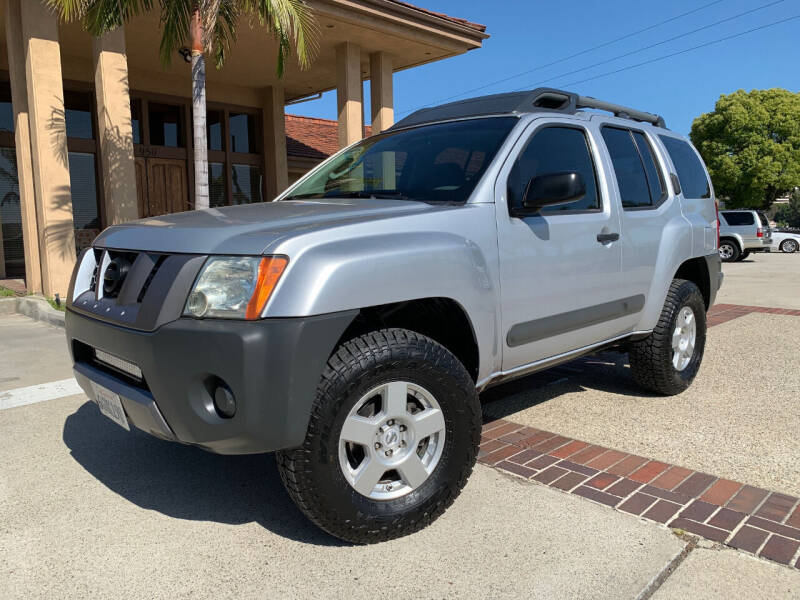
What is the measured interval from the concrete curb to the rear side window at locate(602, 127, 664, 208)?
691 centimetres

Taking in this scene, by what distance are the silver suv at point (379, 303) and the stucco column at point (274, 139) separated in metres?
12.4

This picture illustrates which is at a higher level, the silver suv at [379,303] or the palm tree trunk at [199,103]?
the palm tree trunk at [199,103]

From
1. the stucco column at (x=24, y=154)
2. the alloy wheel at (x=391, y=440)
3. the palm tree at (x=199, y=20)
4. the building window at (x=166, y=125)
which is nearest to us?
the alloy wheel at (x=391, y=440)

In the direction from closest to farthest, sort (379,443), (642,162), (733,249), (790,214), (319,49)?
1. (379,443)
2. (642,162)
3. (319,49)
4. (733,249)
5. (790,214)

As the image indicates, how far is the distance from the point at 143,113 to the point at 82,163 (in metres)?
1.76

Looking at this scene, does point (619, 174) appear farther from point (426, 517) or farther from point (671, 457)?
point (426, 517)

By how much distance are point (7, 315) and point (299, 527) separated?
8.22 meters

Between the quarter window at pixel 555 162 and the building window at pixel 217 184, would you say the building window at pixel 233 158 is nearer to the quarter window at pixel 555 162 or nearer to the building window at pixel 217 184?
the building window at pixel 217 184

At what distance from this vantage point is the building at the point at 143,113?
938 cm

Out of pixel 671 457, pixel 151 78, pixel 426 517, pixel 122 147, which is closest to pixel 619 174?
pixel 671 457

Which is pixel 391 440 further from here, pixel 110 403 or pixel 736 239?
pixel 736 239

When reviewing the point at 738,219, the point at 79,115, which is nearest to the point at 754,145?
the point at 738,219

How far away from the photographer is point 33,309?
8898 mm

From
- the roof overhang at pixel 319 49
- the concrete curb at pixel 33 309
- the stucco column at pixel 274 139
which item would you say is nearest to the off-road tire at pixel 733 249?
the roof overhang at pixel 319 49
